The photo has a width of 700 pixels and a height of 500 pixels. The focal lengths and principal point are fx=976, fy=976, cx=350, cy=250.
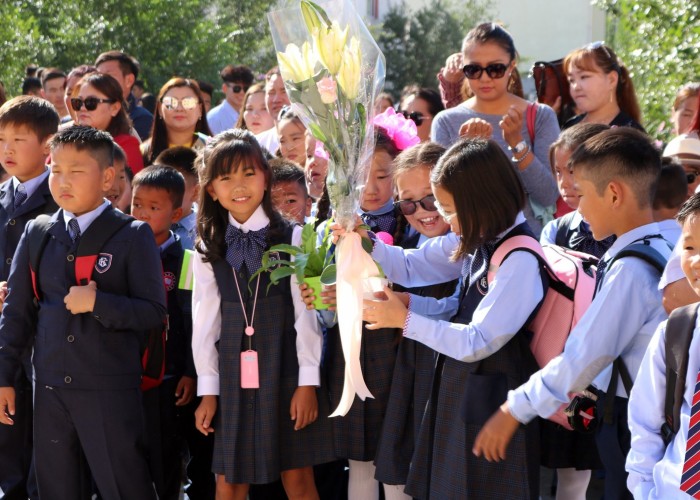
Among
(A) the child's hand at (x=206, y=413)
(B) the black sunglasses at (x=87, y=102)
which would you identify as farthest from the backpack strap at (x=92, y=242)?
(B) the black sunglasses at (x=87, y=102)

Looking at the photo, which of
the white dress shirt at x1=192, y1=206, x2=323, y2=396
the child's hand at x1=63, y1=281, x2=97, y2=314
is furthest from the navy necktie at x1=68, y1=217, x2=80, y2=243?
the white dress shirt at x1=192, y1=206, x2=323, y2=396

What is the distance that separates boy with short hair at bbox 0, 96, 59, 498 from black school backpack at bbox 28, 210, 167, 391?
0.46 meters

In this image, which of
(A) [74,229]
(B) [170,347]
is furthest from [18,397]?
(A) [74,229]

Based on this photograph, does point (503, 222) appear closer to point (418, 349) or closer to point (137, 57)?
point (418, 349)

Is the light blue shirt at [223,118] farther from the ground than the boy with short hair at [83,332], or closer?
farther from the ground

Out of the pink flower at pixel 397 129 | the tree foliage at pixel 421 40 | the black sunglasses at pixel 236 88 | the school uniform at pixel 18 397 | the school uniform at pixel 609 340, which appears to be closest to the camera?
the school uniform at pixel 609 340

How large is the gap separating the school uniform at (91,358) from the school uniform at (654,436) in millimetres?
2118

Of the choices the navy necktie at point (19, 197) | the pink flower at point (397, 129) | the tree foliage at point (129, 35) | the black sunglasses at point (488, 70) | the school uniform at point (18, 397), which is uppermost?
the tree foliage at point (129, 35)

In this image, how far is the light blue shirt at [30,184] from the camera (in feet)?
16.3

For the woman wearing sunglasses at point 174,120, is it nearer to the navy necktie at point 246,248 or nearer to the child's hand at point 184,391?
the child's hand at point 184,391

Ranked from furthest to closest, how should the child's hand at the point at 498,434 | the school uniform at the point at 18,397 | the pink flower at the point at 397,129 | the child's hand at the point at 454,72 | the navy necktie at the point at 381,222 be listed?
the child's hand at the point at 454,72 < the school uniform at the point at 18,397 < the pink flower at the point at 397,129 < the navy necktie at the point at 381,222 < the child's hand at the point at 498,434

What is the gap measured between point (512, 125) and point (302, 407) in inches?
71.1

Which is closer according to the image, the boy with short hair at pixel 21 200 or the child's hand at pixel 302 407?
the child's hand at pixel 302 407

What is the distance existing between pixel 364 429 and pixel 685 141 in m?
2.66
